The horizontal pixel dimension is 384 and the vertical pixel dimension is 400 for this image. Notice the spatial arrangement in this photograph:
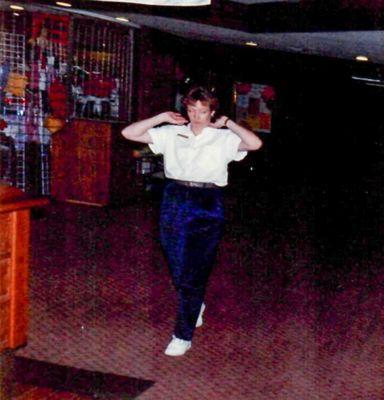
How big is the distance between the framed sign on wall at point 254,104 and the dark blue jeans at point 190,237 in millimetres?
8153

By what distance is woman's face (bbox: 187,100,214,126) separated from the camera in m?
3.61

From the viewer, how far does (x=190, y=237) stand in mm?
3664

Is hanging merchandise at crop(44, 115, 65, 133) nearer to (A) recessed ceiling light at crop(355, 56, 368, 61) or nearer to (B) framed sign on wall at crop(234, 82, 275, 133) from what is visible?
(B) framed sign on wall at crop(234, 82, 275, 133)

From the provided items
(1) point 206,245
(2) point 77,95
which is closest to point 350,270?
(1) point 206,245

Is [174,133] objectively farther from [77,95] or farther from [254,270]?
[77,95]

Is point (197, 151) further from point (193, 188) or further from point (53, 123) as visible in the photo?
point (53, 123)

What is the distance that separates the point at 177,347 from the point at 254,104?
28.7 ft

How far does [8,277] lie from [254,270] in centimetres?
301

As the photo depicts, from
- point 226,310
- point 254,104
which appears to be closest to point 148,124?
point 226,310

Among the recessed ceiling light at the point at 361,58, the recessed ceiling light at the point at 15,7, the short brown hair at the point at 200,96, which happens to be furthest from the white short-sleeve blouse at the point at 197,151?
the recessed ceiling light at the point at 361,58

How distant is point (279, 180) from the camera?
11.7m

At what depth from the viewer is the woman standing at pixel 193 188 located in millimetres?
3629

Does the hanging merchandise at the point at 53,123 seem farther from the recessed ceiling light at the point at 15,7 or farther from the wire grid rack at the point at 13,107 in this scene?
the recessed ceiling light at the point at 15,7

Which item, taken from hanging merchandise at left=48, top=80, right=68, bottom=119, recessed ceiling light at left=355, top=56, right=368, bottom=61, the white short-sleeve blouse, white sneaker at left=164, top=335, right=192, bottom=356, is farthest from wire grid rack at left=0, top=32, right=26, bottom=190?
recessed ceiling light at left=355, top=56, right=368, bottom=61
